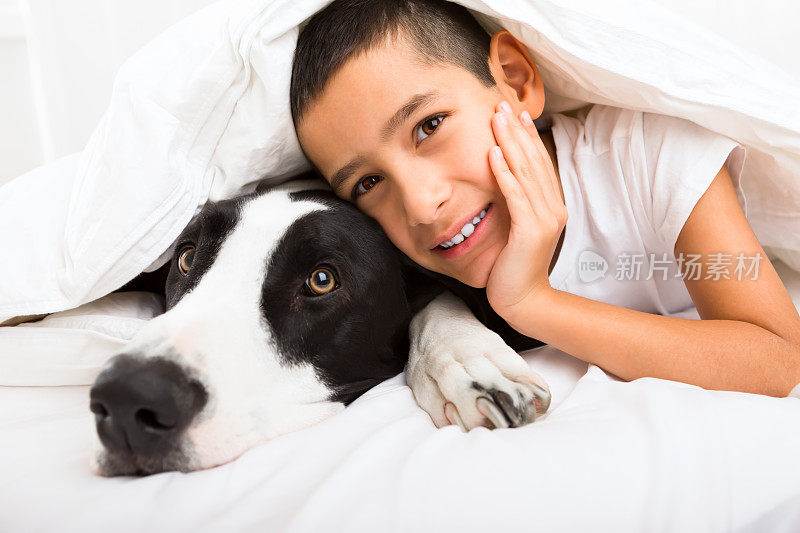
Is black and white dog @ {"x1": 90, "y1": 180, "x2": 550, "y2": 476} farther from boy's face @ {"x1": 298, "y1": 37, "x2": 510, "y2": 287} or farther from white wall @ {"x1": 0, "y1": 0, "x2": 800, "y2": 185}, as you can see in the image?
white wall @ {"x1": 0, "y1": 0, "x2": 800, "y2": 185}

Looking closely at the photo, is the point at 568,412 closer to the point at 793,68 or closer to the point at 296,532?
the point at 296,532

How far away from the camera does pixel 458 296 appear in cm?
125

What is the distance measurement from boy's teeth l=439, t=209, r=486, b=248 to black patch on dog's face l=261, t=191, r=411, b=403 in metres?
0.12

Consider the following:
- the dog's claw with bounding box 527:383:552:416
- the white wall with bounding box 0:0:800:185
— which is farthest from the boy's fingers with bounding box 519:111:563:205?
the white wall with bounding box 0:0:800:185

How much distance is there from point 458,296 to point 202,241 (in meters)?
0.52

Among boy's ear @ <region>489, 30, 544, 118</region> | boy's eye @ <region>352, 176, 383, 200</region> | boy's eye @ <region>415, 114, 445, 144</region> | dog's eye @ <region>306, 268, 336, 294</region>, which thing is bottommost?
dog's eye @ <region>306, 268, 336, 294</region>

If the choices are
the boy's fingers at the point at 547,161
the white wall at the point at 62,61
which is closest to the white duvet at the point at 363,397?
the boy's fingers at the point at 547,161

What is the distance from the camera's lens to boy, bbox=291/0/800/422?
103 cm

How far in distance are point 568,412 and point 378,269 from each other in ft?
1.41

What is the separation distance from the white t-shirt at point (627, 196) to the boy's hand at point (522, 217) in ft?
0.68

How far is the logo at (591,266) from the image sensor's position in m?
1.33

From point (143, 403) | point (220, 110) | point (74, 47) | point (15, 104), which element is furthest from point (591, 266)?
point (15, 104)

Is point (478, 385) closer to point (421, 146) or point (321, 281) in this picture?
point (321, 281)

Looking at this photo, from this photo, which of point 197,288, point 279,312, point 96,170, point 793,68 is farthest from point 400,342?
point 793,68
